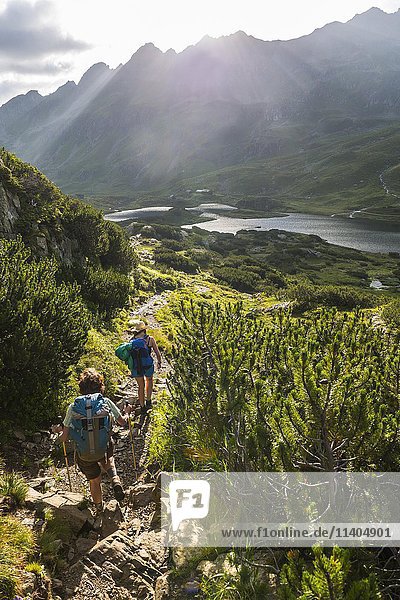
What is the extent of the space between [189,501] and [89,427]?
6.44 feet

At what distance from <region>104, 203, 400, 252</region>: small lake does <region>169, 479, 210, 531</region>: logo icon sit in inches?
3056

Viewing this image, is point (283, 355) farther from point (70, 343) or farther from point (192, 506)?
point (70, 343)

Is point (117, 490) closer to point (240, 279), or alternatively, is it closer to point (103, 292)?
point (103, 292)

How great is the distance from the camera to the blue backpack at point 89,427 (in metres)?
5.82

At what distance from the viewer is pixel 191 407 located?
6.49m

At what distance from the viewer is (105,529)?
5863 mm

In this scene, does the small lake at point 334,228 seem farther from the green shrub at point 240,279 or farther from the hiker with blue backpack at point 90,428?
the hiker with blue backpack at point 90,428

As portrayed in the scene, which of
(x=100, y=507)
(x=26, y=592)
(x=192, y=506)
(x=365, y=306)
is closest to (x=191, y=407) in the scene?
(x=192, y=506)

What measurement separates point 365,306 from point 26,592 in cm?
2539

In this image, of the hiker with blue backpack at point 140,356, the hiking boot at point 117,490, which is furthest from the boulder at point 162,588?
the hiker with blue backpack at point 140,356

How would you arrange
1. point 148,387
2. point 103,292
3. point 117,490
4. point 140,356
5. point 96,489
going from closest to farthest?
point 96,489, point 117,490, point 140,356, point 148,387, point 103,292

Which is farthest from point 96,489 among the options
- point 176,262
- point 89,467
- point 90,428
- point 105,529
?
point 176,262

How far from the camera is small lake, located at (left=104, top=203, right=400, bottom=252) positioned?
82.2 metres

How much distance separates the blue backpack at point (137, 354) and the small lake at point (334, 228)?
74593mm
